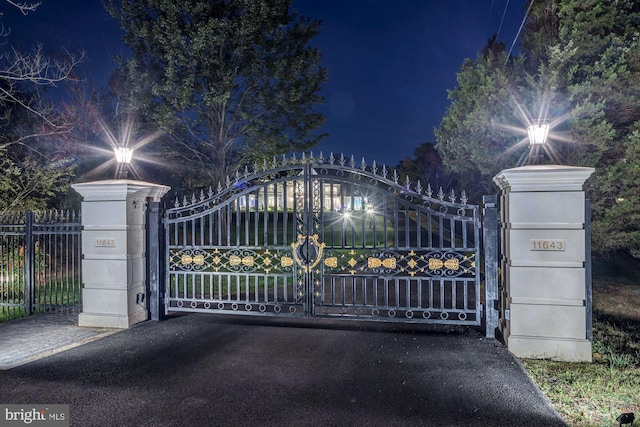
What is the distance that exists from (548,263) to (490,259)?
714 millimetres

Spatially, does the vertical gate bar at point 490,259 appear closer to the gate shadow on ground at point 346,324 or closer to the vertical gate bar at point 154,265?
the gate shadow on ground at point 346,324

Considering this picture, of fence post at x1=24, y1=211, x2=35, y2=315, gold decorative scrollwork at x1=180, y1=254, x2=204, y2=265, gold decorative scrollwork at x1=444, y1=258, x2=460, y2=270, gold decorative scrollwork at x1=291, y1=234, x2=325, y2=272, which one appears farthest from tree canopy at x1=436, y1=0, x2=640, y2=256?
fence post at x1=24, y1=211, x2=35, y2=315

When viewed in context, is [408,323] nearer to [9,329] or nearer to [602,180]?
[602,180]

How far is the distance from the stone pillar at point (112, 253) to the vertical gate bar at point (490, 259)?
531cm

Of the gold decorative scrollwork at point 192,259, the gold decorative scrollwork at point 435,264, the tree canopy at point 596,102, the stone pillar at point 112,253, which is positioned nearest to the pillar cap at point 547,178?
the gold decorative scrollwork at point 435,264

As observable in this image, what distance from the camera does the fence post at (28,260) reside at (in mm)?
7777

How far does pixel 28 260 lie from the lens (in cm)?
780

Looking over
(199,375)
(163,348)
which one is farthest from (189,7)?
(199,375)

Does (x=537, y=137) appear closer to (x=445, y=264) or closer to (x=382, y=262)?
(x=445, y=264)

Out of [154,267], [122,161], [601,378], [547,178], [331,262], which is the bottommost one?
[601,378]

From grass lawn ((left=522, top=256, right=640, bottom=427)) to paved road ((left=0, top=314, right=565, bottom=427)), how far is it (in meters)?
0.22

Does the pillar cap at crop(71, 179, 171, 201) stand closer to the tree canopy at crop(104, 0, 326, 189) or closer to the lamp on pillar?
the lamp on pillar

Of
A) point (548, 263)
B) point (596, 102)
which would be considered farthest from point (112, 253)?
point (596, 102)

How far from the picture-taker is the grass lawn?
12.4 feet
